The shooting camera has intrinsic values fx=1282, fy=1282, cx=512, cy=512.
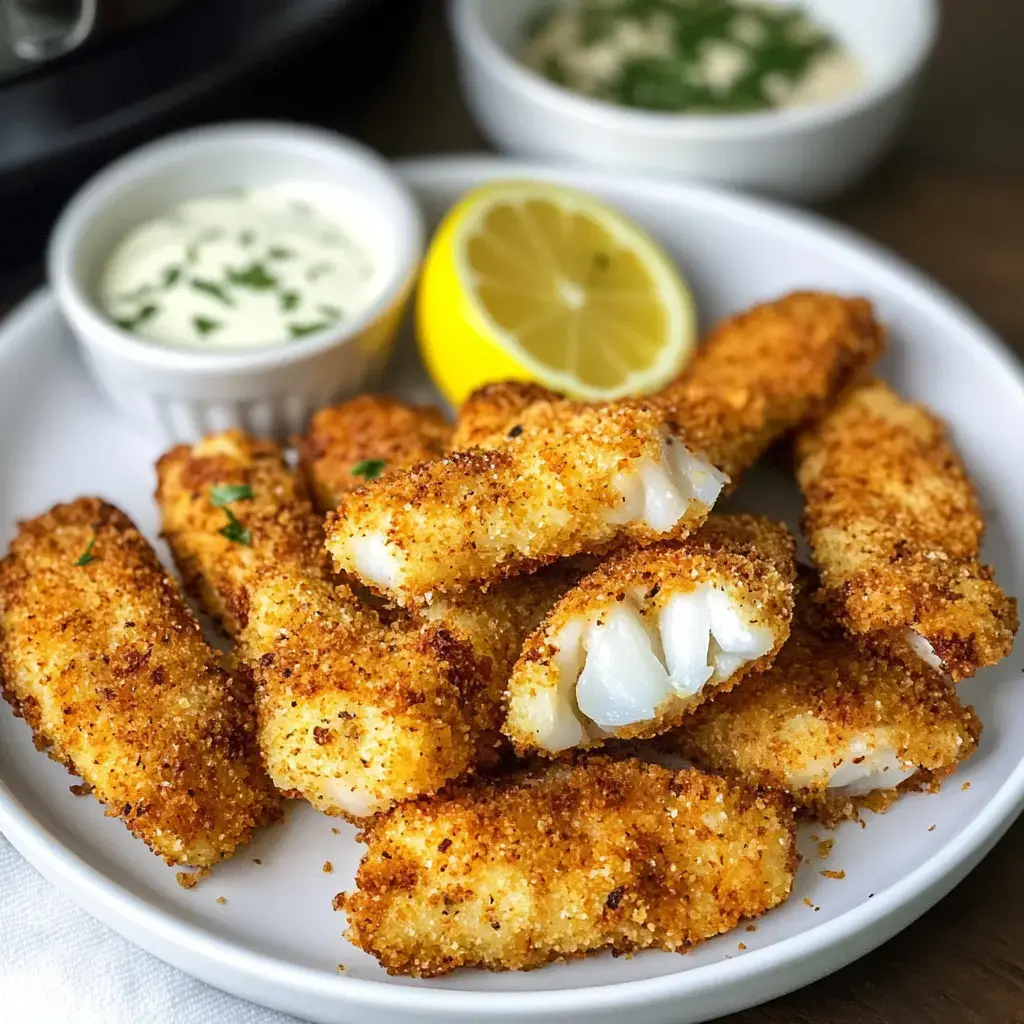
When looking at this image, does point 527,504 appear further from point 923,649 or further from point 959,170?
point 959,170

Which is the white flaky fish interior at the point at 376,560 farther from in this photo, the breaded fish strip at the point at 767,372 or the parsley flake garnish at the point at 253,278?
the parsley flake garnish at the point at 253,278

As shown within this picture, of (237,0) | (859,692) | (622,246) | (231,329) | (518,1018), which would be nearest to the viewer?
(518,1018)

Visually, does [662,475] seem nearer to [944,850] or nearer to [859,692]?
[859,692]

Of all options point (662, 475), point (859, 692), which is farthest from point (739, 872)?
point (662, 475)

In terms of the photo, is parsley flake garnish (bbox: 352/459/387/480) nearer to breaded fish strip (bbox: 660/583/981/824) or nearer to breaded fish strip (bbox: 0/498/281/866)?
breaded fish strip (bbox: 0/498/281/866)

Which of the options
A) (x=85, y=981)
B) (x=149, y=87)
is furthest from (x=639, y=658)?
(x=149, y=87)
